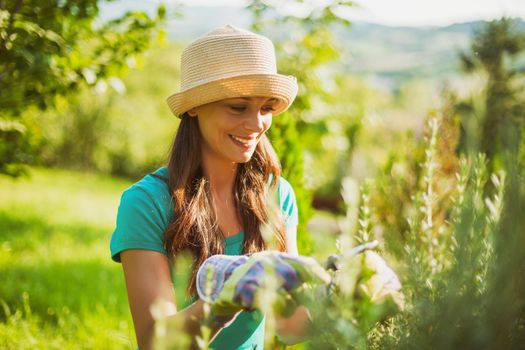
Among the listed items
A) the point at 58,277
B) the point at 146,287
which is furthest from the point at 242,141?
the point at 58,277

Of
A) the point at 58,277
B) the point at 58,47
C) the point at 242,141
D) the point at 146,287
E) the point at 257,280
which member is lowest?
the point at 58,277

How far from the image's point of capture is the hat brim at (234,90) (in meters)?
2.19

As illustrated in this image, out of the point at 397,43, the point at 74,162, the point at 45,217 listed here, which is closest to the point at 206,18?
the point at 397,43

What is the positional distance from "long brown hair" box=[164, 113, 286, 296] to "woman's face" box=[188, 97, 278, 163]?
0.14 m

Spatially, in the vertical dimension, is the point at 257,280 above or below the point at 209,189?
above

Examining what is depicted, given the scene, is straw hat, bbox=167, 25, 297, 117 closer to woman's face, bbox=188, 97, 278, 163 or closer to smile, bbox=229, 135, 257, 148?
woman's face, bbox=188, 97, 278, 163

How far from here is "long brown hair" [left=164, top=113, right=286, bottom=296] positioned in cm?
216

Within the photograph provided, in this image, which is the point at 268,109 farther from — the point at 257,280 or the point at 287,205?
the point at 257,280

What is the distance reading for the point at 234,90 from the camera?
7.16 feet

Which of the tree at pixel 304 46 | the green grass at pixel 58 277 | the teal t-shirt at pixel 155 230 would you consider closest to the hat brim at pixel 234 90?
the teal t-shirt at pixel 155 230

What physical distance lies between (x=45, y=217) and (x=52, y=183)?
679 cm

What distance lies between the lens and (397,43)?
14988cm

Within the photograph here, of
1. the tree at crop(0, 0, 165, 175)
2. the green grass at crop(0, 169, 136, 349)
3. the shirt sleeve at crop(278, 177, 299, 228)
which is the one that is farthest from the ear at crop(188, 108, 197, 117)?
the tree at crop(0, 0, 165, 175)

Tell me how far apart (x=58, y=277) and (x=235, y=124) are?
4.66m
